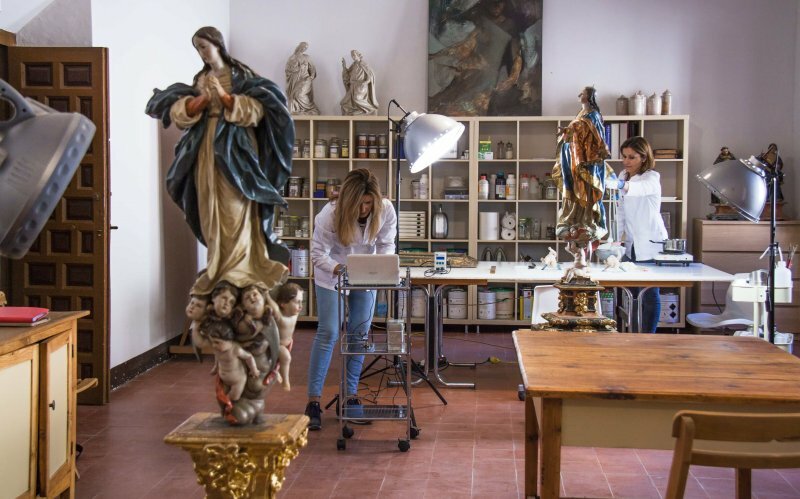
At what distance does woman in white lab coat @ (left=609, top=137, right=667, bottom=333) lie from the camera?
241 inches

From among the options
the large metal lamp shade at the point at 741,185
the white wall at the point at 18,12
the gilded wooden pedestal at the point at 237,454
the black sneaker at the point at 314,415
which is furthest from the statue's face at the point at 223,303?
the white wall at the point at 18,12

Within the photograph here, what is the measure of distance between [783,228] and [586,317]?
14.7ft

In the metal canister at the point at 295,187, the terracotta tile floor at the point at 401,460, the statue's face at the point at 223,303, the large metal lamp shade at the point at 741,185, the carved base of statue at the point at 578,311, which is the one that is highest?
the metal canister at the point at 295,187

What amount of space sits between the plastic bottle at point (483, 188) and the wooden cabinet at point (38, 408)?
5518 mm

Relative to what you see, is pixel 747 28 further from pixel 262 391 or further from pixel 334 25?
pixel 262 391

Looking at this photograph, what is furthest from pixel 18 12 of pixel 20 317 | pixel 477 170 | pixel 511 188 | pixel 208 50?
pixel 511 188

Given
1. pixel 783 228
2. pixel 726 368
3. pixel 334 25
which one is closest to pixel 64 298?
pixel 726 368

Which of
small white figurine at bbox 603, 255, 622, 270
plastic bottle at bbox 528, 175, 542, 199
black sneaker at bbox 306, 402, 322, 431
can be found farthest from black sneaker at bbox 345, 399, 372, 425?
plastic bottle at bbox 528, 175, 542, 199

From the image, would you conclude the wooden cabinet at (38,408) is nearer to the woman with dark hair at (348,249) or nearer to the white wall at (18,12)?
the woman with dark hair at (348,249)

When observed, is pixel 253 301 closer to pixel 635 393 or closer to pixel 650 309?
pixel 635 393

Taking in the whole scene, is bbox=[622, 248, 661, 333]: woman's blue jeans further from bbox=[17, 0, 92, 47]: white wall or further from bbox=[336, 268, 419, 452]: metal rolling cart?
bbox=[17, 0, 92, 47]: white wall

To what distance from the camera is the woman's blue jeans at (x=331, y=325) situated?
4.52 m

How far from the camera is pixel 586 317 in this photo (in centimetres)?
412

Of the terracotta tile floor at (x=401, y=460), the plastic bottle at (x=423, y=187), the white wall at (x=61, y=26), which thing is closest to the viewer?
the terracotta tile floor at (x=401, y=460)
